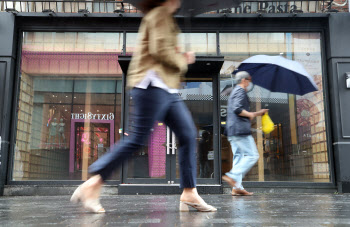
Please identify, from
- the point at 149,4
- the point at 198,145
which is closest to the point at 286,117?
the point at 198,145

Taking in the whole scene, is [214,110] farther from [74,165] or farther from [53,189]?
[53,189]

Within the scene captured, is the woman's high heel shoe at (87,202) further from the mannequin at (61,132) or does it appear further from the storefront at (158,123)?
the mannequin at (61,132)

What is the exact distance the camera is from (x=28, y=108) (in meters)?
8.09

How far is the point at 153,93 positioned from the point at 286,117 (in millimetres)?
5837

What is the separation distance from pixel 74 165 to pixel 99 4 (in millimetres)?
3627

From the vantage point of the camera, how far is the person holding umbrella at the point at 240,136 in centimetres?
533

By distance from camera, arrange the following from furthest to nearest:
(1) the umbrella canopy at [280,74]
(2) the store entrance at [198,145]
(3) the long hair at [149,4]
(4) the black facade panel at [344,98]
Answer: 1. (2) the store entrance at [198,145]
2. (4) the black facade panel at [344,98]
3. (1) the umbrella canopy at [280,74]
4. (3) the long hair at [149,4]

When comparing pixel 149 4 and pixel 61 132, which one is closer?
pixel 149 4

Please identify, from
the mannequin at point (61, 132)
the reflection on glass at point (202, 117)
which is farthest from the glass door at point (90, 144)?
the reflection on glass at point (202, 117)

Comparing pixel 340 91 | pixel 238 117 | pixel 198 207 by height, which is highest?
pixel 340 91

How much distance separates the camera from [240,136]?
212 inches

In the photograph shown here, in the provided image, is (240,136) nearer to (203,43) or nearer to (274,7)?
(203,43)

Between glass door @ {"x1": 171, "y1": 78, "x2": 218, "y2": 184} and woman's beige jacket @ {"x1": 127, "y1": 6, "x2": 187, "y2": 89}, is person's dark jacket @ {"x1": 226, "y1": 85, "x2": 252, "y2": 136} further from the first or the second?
woman's beige jacket @ {"x1": 127, "y1": 6, "x2": 187, "y2": 89}

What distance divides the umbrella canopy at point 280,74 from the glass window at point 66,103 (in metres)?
3.26
